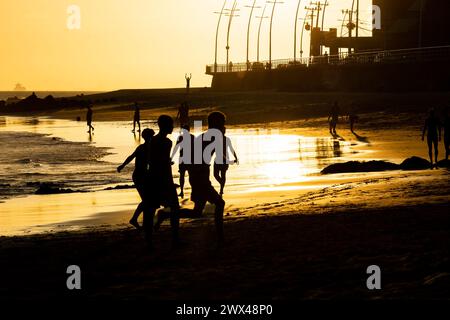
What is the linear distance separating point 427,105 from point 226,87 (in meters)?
66.4

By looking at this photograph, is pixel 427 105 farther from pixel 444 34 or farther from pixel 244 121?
pixel 444 34

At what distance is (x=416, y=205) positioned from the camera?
1391cm

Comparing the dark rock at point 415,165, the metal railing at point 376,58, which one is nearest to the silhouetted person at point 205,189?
the dark rock at point 415,165

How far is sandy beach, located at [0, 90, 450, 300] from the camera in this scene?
A: 909cm

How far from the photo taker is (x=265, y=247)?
1139 cm

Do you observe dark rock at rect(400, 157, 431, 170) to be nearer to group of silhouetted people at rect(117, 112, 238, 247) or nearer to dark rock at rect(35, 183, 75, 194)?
dark rock at rect(35, 183, 75, 194)

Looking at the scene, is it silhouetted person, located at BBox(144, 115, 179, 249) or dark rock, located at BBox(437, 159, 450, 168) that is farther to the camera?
dark rock, located at BBox(437, 159, 450, 168)

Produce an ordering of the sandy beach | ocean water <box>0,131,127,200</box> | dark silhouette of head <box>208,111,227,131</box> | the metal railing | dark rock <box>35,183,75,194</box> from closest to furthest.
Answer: the sandy beach
dark silhouette of head <box>208,111,227,131</box>
dark rock <box>35,183,75,194</box>
ocean water <box>0,131,127,200</box>
the metal railing

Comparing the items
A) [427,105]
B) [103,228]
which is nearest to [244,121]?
[427,105]

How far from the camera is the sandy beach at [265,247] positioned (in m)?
9.09

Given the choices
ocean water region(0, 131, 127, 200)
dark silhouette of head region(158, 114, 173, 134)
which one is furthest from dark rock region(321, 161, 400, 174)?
dark silhouette of head region(158, 114, 173, 134)

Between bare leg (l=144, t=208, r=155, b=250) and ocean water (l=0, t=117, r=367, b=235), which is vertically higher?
bare leg (l=144, t=208, r=155, b=250)

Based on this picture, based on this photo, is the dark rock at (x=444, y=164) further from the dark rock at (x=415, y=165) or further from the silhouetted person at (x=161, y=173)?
the silhouetted person at (x=161, y=173)

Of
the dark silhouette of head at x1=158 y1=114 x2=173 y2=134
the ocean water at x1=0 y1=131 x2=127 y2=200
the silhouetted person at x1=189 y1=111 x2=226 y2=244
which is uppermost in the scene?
the dark silhouette of head at x1=158 y1=114 x2=173 y2=134
